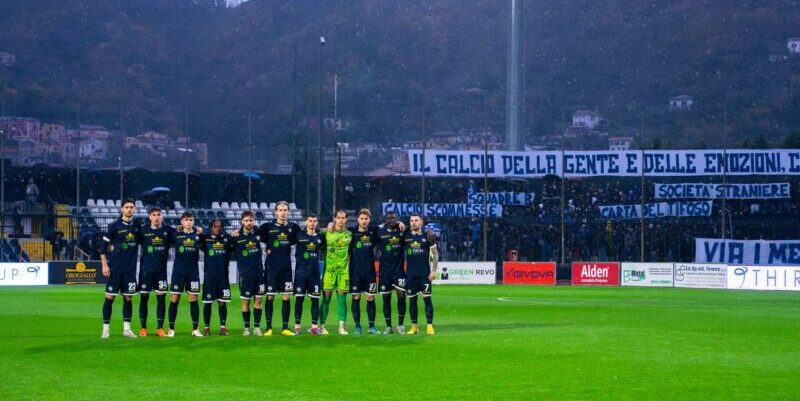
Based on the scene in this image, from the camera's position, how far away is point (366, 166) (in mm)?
60281

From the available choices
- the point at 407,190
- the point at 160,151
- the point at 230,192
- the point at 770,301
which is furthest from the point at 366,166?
the point at 770,301

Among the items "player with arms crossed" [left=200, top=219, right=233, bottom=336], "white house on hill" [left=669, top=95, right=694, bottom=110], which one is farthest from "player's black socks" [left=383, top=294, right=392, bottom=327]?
"white house on hill" [left=669, top=95, right=694, bottom=110]

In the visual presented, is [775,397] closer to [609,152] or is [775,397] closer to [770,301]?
[770,301]

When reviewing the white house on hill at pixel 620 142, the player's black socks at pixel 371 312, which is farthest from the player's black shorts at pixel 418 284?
the white house on hill at pixel 620 142

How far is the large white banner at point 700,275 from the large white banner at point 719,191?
31.5 feet

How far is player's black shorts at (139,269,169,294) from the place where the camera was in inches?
834

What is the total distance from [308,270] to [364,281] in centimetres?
108

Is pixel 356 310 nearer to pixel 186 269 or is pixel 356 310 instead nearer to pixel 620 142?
pixel 186 269

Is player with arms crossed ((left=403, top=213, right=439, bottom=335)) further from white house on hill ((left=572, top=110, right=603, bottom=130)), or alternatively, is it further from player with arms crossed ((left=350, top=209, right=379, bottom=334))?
white house on hill ((left=572, top=110, right=603, bottom=130))

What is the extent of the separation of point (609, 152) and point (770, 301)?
21371 millimetres

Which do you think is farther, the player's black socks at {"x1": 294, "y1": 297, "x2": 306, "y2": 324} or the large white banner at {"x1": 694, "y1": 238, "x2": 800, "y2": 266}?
the large white banner at {"x1": 694, "y1": 238, "x2": 800, "y2": 266}

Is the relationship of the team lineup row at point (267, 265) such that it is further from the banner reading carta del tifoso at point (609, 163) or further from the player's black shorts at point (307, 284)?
the banner reading carta del tifoso at point (609, 163)

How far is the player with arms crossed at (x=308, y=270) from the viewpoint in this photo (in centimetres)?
2166

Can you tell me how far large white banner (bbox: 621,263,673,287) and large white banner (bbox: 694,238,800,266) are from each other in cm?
267
